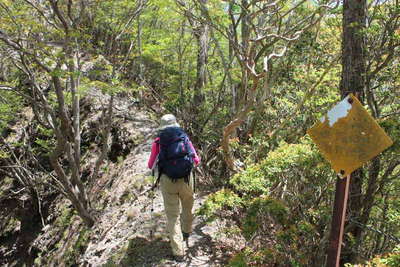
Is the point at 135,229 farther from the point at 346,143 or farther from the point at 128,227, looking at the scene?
the point at 346,143

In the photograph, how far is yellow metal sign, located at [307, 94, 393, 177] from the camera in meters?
2.56

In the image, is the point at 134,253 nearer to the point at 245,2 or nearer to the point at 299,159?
the point at 299,159

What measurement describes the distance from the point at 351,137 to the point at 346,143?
0.06 m

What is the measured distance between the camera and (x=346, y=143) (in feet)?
8.61

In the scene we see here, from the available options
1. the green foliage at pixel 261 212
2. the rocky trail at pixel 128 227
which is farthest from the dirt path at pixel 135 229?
the green foliage at pixel 261 212

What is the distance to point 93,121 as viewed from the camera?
38.7 ft

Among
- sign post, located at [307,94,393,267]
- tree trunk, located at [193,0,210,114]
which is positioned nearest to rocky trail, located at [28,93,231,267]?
tree trunk, located at [193,0,210,114]

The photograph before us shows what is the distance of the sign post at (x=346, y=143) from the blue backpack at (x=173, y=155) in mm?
2350

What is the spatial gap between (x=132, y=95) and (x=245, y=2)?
7380 mm

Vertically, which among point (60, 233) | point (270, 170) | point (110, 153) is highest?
point (270, 170)

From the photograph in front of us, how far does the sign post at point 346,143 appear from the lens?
257 cm

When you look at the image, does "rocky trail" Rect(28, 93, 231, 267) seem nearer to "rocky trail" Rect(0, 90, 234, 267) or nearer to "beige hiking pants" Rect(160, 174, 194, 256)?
"rocky trail" Rect(0, 90, 234, 267)

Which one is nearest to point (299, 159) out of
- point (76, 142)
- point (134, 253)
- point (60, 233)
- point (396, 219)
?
point (396, 219)

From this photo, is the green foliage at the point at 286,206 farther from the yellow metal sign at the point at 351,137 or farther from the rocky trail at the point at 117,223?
the yellow metal sign at the point at 351,137
